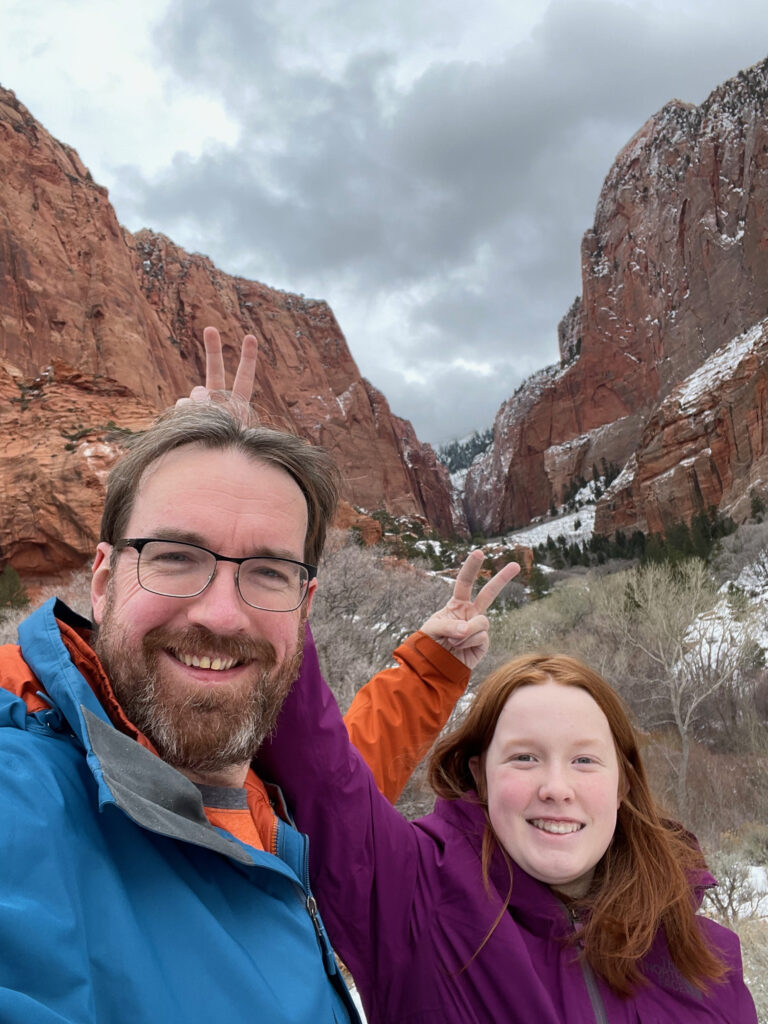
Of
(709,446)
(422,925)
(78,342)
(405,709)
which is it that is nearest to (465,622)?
(405,709)

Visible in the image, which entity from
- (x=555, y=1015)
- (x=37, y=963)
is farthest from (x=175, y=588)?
(x=555, y=1015)

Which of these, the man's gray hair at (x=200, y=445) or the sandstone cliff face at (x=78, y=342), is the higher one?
the sandstone cliff face at (x=78, y=342)

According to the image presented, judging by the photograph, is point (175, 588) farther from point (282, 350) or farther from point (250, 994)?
point (282, 350)

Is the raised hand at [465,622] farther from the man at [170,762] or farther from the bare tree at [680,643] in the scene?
the bare tree at [680,643]

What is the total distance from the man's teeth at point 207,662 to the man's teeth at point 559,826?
Result: 0.98 metres

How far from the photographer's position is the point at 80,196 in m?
38.2

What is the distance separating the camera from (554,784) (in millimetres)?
1624

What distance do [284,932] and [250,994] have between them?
16cm

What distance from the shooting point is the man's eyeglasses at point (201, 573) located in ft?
4.58

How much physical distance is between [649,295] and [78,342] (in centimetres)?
7476

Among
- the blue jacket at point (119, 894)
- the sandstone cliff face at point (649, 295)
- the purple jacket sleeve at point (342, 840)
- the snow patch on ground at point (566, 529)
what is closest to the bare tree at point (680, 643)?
the purple jacket sleeve at point (342, 840)

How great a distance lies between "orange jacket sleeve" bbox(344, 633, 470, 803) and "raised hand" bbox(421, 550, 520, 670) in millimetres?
38

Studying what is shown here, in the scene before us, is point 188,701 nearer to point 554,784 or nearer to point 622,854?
point 554,784

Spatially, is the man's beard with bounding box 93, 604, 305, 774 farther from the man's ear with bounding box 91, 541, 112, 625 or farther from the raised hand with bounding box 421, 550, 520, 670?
the raised hand with bounding box 421, 550, 520, 670
